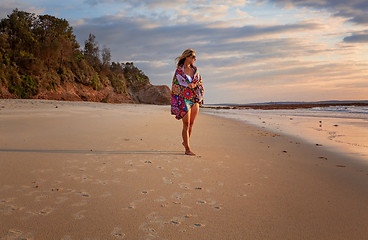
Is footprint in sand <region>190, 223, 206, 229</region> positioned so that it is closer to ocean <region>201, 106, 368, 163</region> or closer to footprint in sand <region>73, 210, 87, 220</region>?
footprint in sand <region>73, 210, 87, 220</region>

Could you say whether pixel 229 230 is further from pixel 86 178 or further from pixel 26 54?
pixel 26 54

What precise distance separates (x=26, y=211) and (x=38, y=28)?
2578cm

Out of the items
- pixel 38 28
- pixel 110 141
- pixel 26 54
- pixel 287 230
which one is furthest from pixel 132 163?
pixel 38 28

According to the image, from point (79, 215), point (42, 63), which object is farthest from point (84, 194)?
point (42, 63)

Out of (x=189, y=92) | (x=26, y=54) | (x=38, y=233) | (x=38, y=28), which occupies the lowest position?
(x=38, y=233)

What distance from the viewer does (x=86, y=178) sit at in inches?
109

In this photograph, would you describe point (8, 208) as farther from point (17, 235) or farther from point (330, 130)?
point (330, 130)

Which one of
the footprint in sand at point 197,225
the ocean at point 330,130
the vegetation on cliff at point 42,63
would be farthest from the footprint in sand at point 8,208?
the vegetation on cliff at point 42,63

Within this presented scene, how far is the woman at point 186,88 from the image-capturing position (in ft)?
15.0

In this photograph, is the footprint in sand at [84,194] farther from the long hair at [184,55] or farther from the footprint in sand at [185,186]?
the long hair at [184,55]

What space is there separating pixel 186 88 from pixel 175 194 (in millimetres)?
2595

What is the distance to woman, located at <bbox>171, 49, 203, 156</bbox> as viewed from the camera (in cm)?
459

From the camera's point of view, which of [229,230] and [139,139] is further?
[139,139]

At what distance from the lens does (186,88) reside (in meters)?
4.66
